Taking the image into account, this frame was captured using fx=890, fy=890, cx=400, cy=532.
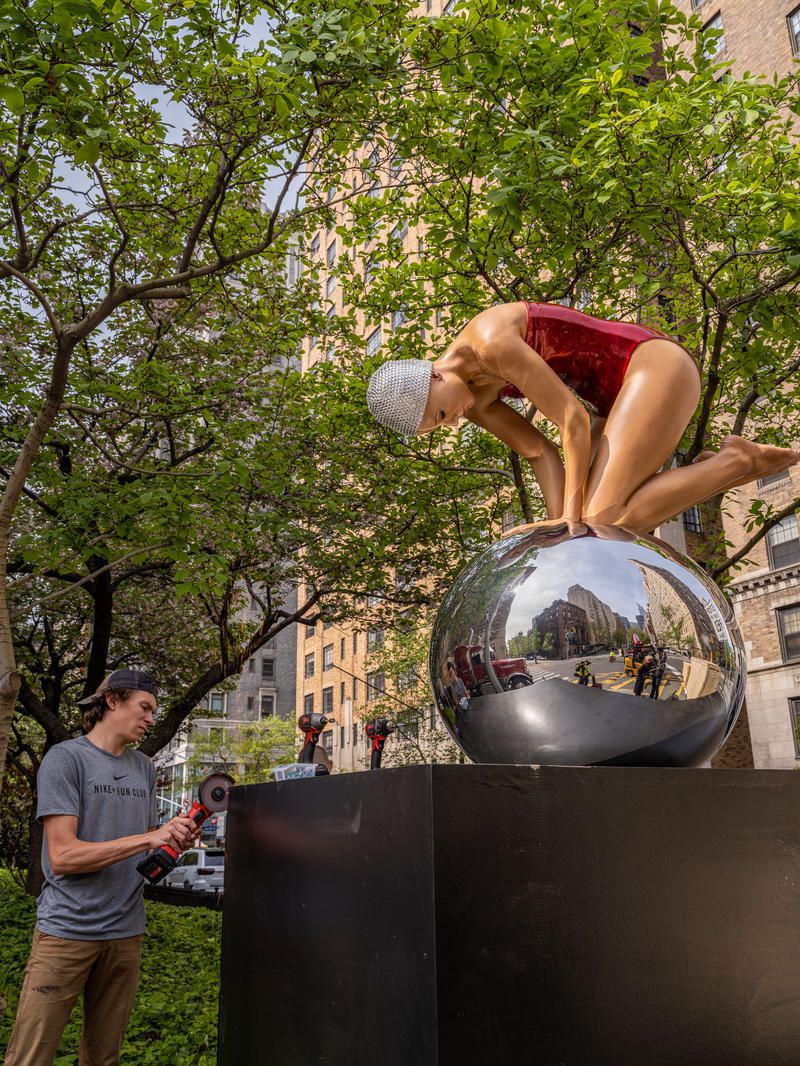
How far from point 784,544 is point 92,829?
28959 millimetres

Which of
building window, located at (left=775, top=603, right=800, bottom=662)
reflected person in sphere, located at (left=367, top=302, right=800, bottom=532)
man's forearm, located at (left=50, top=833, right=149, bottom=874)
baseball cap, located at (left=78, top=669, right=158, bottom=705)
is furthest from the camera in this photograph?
building window, located at (left=775, top=603, right=800, bottom=662)

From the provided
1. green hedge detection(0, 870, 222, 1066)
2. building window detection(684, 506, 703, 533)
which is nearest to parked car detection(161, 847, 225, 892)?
green hedge detection(0, 870, 222, 1066)

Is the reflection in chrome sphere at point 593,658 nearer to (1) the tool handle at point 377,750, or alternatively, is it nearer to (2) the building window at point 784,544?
(1) the tool handle at point 377,750

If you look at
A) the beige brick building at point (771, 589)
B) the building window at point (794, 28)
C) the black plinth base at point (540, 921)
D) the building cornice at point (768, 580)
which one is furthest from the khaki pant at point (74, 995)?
→ the building window at point (794, 28)

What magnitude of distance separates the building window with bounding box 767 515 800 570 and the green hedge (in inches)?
848

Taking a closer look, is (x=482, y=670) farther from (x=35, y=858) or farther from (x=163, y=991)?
(x=35, y=858)

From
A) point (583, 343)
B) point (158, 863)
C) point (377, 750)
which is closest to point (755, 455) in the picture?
point (583, 343)

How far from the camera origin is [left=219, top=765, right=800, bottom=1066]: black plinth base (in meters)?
1.95

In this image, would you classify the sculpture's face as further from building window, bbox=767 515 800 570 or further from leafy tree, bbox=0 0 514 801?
building window, bbox=767 515 800 570

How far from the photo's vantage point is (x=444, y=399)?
3.63 m

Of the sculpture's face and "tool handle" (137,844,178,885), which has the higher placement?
the sculpture's face

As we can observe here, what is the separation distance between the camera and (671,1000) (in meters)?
2.14

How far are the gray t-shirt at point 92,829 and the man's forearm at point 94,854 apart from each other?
0.42ft

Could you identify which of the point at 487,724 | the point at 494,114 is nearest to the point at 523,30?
the point at 494,114
